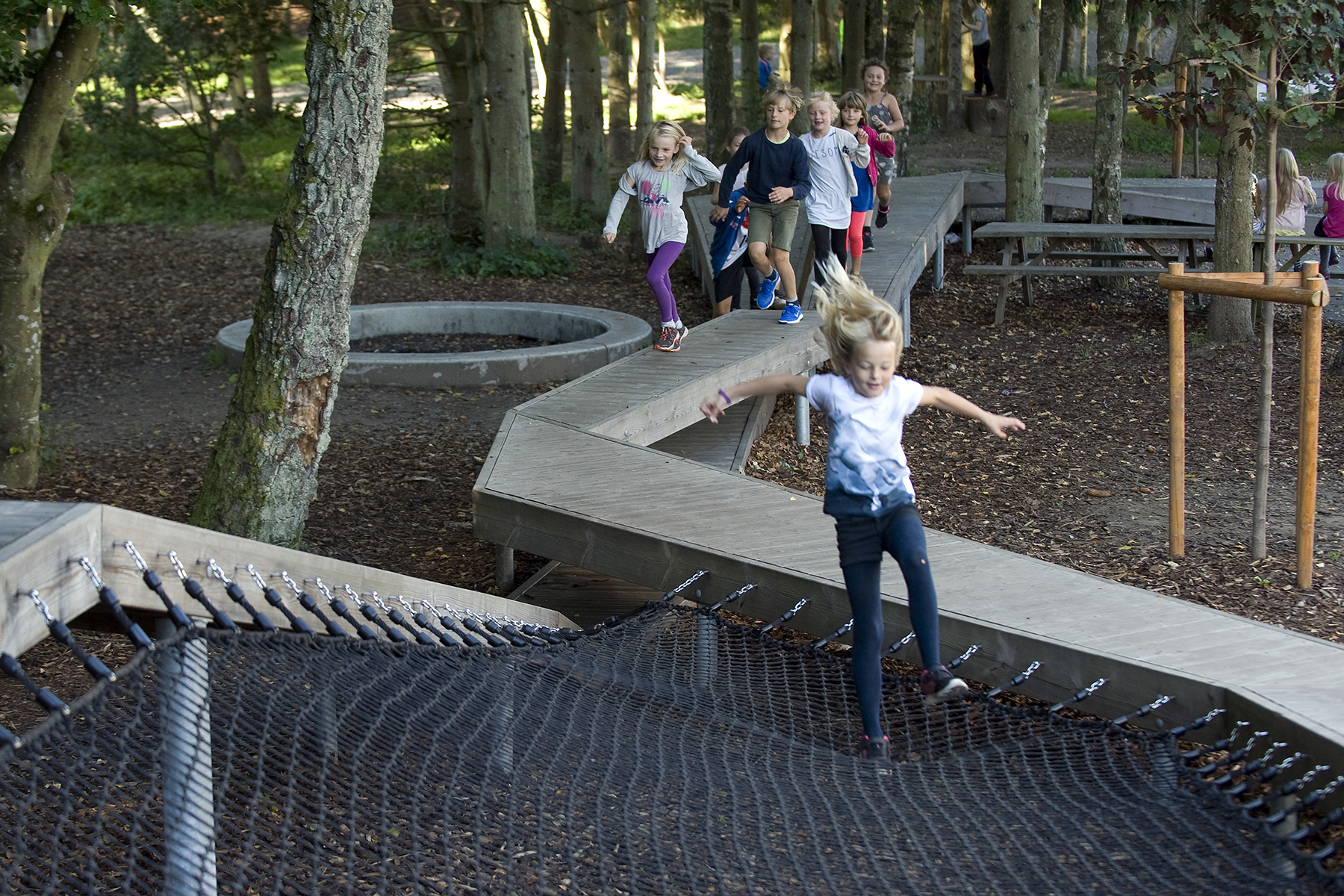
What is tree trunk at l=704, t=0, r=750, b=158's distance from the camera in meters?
13.8

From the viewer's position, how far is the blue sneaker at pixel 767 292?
27.0 ft

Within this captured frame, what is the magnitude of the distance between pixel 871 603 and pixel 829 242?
4616 mm

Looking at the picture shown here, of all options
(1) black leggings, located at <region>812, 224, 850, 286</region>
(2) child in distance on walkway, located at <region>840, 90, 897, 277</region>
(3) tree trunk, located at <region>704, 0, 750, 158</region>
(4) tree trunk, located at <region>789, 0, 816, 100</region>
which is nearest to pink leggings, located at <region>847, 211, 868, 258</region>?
(2) child in distance on walkway, located at <region>840, 90, 897, 277</region>

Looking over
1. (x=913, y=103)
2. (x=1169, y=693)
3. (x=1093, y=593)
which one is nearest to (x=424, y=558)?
(x=1093, y=593)

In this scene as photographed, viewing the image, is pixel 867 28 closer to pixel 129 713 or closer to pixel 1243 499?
pixel 1243 499

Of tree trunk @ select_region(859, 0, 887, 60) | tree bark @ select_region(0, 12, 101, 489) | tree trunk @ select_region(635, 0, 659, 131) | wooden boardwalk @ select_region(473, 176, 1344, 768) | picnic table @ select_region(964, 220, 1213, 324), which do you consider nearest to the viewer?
wooden boardwalk @ select_region(473, 176, 1344, 768)

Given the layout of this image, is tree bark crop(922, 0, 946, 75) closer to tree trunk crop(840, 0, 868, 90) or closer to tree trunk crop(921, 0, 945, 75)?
tree trunk crop(921, 0, 945, 75)

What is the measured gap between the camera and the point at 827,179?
7758 millimetres

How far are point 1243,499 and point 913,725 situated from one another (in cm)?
301

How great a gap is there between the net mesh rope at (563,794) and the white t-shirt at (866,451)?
74 cm

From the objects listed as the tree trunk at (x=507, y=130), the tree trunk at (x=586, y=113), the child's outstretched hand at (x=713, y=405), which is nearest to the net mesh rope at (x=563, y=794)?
the child's outstretched hand at (x=713, y=405)

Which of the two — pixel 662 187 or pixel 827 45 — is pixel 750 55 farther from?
pixel 827 45

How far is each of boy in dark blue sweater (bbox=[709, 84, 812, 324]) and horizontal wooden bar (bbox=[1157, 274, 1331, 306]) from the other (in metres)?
2.67

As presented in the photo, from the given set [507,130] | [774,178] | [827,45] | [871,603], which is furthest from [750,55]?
[871,603]
